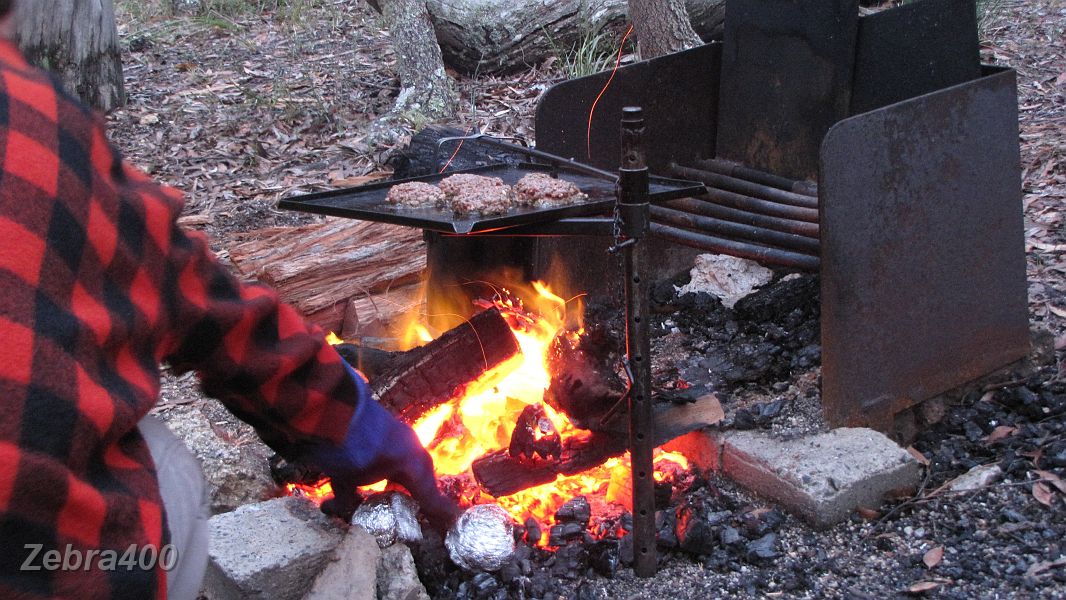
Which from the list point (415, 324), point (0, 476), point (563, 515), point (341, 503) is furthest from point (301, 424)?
point (415, 324)

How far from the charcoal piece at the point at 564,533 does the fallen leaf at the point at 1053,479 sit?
4.73ft

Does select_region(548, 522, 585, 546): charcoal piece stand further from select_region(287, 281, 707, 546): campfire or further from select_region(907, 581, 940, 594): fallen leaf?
select_region(907, 581, 940, 594): fallen leaf

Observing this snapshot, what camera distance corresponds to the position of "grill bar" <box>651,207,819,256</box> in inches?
139

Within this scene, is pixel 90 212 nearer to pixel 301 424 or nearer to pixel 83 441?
pixel 83 441

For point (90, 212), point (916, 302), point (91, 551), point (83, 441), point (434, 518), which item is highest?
point (90, 212)

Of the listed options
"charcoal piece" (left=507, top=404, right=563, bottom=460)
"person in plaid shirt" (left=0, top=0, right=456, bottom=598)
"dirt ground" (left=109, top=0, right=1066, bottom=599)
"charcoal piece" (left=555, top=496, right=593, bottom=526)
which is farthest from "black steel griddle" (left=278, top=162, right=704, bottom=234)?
"person in plaid shirt" (left=0, top=0, right=456, bottom=598)

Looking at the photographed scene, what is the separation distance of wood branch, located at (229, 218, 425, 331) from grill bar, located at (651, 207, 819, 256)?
131 centimetres

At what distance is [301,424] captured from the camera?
1.90m

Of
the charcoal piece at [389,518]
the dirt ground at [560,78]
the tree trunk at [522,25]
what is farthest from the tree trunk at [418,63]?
the charcoal piece at [389,518]

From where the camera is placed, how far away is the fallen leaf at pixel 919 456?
320 cm

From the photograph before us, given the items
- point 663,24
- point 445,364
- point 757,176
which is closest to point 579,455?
point 445,364

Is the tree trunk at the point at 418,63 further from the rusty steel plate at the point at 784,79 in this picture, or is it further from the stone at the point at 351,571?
the stone at the point at 351,571

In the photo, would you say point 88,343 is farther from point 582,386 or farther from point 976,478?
point 976,478

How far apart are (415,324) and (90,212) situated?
10.4ft
